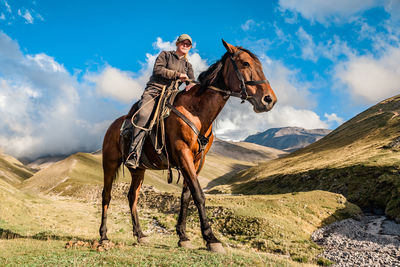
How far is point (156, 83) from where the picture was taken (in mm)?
9578

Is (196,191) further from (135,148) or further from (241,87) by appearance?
(241,87)

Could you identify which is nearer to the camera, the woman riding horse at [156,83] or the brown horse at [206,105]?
the brown horse at [206,105]

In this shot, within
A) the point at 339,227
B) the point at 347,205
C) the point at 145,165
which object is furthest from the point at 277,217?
the point at 145,165

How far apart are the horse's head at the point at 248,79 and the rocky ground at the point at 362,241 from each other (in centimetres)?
Answer: 1054

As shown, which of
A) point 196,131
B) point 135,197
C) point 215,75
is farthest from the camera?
point 135,197

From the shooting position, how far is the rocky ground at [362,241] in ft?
44.5

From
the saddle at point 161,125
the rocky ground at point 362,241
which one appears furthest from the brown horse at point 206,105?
the rocky ground at point 362,241

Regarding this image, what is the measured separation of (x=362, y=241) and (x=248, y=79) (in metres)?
19.6

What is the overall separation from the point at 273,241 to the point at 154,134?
17.1 m

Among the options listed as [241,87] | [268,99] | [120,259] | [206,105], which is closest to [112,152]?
[206,105]

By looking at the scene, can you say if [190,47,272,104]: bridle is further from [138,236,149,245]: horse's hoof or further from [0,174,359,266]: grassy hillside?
[138,236,149,245]: horse's hoof

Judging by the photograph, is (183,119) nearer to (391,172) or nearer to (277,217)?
(277,217)

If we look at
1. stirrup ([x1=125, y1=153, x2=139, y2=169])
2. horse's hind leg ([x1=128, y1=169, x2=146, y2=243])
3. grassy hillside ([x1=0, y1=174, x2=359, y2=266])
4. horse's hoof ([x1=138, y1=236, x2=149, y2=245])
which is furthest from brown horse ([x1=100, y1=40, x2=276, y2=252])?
horse's hind leg ([x1=128, y1=169, x2=146, y2=243])

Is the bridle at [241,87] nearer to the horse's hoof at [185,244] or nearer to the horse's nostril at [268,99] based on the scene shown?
the horse's nostril at [268,99]
